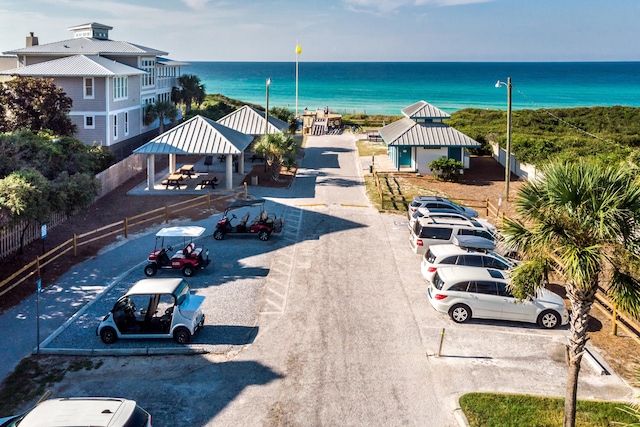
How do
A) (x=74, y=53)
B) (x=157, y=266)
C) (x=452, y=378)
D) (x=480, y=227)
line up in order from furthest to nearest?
(x=74, y=53) < (x=480, y=227) < (x=157, y=266) < (x=452, y=378)

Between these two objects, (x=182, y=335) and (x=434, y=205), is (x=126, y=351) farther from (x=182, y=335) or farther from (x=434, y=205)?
(x=434, y=205)

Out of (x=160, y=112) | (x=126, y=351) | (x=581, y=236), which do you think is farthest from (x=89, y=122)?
(x=581, y=236)

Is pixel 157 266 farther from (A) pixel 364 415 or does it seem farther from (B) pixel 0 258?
(A) pixel 364 415

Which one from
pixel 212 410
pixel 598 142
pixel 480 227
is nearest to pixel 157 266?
pixel 212 410

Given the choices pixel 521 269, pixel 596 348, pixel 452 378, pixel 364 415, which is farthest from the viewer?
pixel 596 348

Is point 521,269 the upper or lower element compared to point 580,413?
upper

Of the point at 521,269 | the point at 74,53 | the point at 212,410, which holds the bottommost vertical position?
the point at 212,410

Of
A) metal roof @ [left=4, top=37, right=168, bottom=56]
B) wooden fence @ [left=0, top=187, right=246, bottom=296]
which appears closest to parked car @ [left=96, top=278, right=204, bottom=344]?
wooden fence @ [left=0, top=187, right=246, bottom=296]
